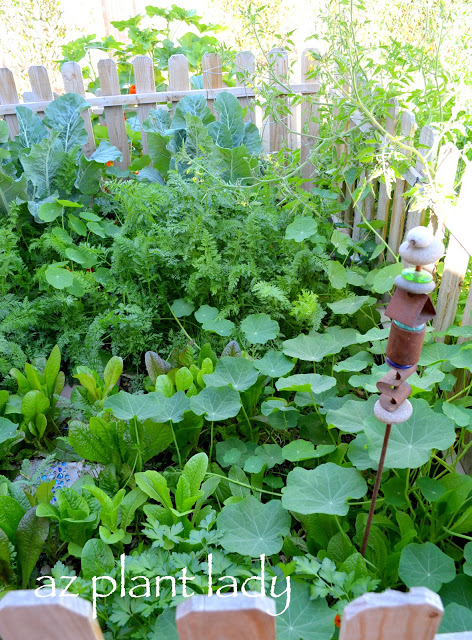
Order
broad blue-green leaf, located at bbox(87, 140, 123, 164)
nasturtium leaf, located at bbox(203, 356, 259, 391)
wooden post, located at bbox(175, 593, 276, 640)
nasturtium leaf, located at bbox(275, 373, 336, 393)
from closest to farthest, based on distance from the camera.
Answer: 1. wooden post, located at bbox(175, 593, 276, 640)
2. nasturtium leaf, located at bbox(275, 373, 336, 393)
3. nasturtium leaf, located at bbox(203, 356, 259, 391)
4. broad blue-green leaf, located at bbox(87, 140, 123, 164)

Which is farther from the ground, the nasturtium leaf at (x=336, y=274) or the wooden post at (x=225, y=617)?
the wooden post at (x=225, y=617)

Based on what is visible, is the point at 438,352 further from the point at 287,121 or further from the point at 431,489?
the point at 287,121

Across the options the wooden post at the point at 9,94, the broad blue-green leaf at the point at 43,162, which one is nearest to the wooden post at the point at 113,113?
the wooden post at the point at 9,94

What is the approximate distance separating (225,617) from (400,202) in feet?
7.32

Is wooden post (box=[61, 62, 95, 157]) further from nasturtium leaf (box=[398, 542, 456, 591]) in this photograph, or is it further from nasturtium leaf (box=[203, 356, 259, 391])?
nasturtium leaf (box=[398, 542, 456, 591])

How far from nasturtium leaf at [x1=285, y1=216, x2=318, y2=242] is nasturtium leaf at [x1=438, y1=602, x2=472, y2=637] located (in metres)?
1.73

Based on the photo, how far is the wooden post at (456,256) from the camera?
6.17 feet

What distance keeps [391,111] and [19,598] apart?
9.04ft

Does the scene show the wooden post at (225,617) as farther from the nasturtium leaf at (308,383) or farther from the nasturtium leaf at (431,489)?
the nasturtium leaf at (308,383)

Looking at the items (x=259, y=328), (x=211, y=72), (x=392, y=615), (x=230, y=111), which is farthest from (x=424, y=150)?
(x=211, y=72)

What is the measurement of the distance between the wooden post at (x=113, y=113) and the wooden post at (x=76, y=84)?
0.67ft

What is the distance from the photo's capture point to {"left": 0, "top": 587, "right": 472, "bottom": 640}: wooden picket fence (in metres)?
0.76

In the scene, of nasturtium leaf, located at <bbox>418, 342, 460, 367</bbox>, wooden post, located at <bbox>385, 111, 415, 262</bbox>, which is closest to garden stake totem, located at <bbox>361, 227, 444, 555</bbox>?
nasturtium leaf, located at <bbox>418, 342, 460, 367</bbox>

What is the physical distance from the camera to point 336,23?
7.80ft
